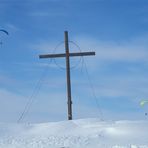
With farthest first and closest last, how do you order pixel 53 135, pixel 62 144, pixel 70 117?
pixel 70 117 < pixel 53 135 < pixel 62 144

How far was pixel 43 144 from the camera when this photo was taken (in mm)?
14219

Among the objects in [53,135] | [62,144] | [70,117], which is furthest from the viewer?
[70,117]

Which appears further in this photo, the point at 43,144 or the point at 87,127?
the point at 87,127

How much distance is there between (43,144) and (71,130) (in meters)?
2.00

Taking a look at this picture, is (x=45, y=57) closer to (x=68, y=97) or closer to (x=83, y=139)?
(x=68, y=97)

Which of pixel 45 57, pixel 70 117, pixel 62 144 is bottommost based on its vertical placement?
pixel 62 144

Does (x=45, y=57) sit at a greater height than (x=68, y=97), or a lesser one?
greater

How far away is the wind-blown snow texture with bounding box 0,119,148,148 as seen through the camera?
1427 centimetres

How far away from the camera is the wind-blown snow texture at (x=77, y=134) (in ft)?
46.8

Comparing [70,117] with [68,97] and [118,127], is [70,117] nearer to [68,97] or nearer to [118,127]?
[68,97]

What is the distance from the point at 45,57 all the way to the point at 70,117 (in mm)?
2682

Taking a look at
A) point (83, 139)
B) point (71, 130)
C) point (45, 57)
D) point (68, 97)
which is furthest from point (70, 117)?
point (83, 139)

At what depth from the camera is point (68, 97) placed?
2020 cm

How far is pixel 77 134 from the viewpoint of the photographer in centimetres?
1537
